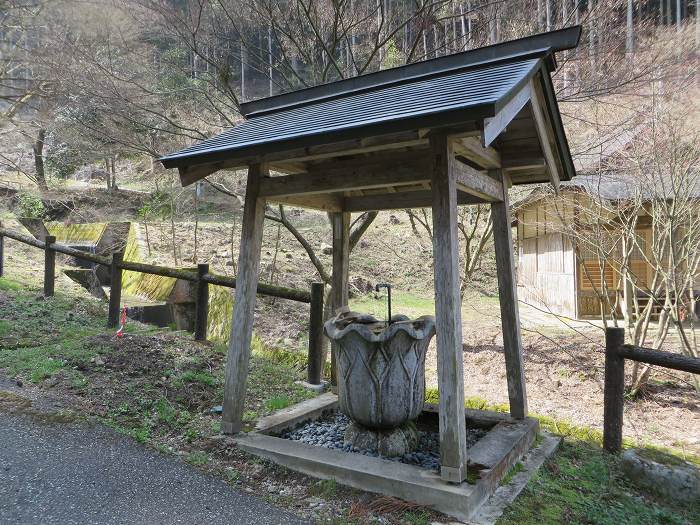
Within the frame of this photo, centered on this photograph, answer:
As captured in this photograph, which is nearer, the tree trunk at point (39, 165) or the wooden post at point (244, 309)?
the wooden post at point (244, 309)

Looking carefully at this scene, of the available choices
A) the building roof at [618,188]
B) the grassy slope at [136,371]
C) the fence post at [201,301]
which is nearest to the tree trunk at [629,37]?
the building roof at [618,188]

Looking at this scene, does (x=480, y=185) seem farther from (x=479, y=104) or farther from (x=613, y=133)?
(x=613, y=133)

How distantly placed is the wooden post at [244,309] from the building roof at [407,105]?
0.30 metres

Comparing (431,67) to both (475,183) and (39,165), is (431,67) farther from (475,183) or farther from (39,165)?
(39,165)

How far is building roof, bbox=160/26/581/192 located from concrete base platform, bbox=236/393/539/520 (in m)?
2.01

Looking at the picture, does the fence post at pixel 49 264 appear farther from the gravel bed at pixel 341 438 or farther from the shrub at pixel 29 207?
the shrub at pixel 29 207

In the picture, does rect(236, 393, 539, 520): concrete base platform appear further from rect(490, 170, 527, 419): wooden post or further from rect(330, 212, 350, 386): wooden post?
rect(330, 212, 350, 386): wooden post

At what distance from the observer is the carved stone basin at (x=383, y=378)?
331 centimetres

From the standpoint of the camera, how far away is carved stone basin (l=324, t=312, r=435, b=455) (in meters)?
3.31

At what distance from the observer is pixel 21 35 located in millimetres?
9938

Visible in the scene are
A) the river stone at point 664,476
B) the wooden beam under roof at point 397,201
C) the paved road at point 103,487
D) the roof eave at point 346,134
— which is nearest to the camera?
the roof eave at point 346,134

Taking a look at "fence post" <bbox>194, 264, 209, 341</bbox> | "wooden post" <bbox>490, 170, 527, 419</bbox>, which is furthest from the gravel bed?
"fence post" <bbox>194, 264, 209, 341</bbox>

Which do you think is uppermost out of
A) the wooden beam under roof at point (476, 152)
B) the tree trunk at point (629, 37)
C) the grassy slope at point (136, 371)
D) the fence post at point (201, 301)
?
the tree trunk at point (629, 37)

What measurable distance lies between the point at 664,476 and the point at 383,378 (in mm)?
2084
